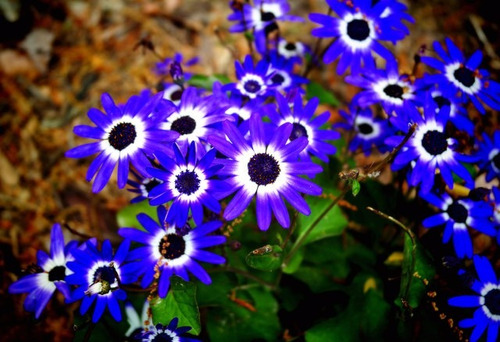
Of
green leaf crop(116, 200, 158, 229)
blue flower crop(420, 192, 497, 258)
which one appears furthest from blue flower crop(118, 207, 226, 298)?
blue flower crop(420, 192, 497, 258)

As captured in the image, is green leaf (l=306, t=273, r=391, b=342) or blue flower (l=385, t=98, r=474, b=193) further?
green leaf (l=306, t=273, r=391, b=342)

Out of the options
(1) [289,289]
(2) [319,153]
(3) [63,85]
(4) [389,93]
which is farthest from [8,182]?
(4) [389,93]

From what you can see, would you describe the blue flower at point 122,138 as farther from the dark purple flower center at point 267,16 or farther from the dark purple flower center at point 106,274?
the dark purple flower center at point 267,16

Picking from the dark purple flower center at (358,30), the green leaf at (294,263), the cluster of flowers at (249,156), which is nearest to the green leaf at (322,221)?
the green leaf at (294,263)

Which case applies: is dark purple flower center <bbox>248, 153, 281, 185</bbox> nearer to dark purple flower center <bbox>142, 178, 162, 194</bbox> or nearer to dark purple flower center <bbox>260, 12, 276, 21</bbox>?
dark purple flower center <bbox>142, 178, 162, 194</bbox>

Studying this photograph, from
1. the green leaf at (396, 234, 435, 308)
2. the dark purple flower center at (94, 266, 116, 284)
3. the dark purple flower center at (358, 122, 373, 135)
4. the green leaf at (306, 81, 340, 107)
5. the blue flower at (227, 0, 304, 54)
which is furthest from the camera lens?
the green leaf at (306, 81, 340, 107)

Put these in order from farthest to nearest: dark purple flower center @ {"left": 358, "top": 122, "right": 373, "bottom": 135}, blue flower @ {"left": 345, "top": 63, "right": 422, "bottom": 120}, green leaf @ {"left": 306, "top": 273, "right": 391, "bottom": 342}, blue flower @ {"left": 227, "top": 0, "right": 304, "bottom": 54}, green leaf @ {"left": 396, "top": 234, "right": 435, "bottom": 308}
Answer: dark purple flower center @ {"left": 358, "top": 122, "right": 373, "bottom": 135}, blue flower @ {"left": 227, "top": 0, "right": 304, "bottom": 54}, green leaf @ {"left": 306, "top": 273, "right": 391, "bottom": 342}, blue flower @ {"left": 345, "top": 63, "right": 422, "bottom": 120}, green leaf @ {"left": 396, "top": 234, "right": 435, "bottom": 308}
